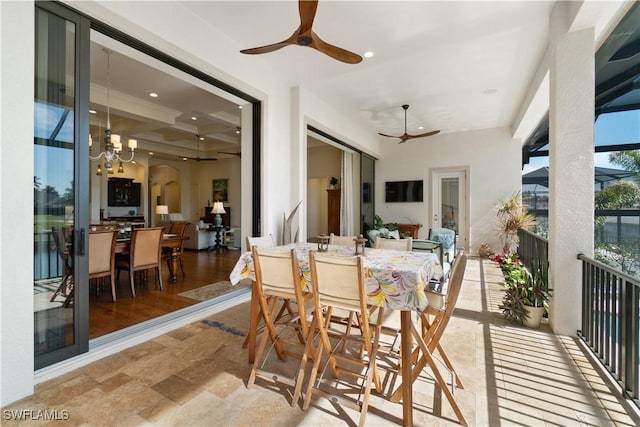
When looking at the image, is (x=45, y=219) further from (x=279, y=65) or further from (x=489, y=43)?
(x=489, y=43)

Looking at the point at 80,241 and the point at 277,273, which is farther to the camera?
the point at 80,241

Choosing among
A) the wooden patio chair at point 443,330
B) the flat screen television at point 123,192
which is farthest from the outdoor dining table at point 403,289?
the flat screen television at point 123,192

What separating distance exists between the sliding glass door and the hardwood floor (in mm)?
510

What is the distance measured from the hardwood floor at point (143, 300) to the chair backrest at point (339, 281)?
218 centimetres

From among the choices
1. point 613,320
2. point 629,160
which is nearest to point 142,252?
point 613,320

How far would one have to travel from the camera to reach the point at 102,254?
349 cm

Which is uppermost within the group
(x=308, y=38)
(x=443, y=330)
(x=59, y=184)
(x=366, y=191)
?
(x=308, y=38)

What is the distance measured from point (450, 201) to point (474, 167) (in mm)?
1045

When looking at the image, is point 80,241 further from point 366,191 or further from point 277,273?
point 366,191

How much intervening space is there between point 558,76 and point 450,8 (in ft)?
3.92

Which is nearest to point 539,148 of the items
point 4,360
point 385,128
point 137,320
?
point 385,128

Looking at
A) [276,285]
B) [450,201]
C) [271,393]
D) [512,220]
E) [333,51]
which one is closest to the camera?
[271,393]

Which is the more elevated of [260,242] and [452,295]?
[260,242]

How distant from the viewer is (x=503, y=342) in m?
2.58
